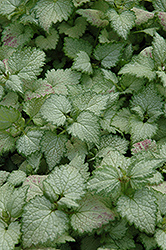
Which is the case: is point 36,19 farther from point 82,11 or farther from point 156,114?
point 156,114

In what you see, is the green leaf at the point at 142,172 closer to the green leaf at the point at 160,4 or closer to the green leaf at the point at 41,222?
the green leaf at the point at 41,222

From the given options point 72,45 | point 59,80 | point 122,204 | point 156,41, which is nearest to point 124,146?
point 122,204

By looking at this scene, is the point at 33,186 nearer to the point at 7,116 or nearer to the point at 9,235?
the point at 9,235

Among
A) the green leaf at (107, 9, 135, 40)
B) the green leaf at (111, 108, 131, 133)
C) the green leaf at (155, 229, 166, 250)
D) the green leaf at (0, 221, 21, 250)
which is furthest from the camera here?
the green leaf at (107, 9, 135, 40)

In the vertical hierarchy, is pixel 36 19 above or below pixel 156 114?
above

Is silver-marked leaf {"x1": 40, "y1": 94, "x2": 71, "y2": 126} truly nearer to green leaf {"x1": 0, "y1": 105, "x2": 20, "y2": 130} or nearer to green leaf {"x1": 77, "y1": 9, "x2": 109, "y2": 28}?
green leaf {"x1": 0, "y1": 105, "x2": 20, "y2": 130}

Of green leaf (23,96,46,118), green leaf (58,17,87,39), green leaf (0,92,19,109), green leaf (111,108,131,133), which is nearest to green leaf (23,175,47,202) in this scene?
green leaf (23,96,46,118)
